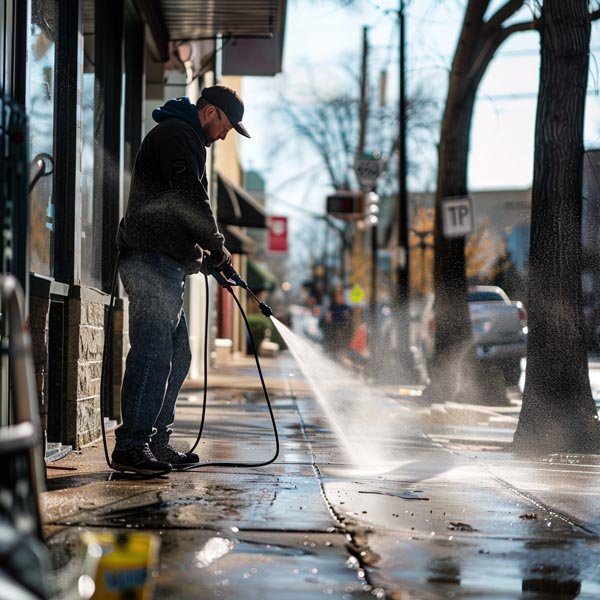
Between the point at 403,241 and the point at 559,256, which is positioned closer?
the point at 559,256

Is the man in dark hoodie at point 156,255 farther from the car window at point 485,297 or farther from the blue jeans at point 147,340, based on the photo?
the car window at point 485,297

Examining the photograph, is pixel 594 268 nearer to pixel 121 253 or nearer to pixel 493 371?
pixel 493 371

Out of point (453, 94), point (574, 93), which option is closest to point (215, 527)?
point (574, 93)

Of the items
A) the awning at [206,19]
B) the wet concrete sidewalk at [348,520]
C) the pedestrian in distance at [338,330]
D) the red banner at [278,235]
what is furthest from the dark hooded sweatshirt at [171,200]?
the red banner at [278,235]

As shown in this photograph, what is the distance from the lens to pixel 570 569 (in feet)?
13.2

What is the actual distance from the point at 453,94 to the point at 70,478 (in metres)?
11.9

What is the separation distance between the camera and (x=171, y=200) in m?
5.87

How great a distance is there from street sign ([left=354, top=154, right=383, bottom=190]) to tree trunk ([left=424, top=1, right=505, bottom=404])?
1171 cm

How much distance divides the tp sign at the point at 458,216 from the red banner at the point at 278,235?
2821cm

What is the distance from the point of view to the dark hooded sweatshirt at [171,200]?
584 centimetres

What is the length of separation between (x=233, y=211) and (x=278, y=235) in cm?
2432

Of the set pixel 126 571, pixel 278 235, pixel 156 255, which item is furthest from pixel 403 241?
pixel 126 571

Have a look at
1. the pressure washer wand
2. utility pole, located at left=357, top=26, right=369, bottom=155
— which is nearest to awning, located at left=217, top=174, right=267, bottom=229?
the pressure washer wand

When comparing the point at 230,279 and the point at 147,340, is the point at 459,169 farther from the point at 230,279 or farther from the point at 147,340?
the point at 147,340
